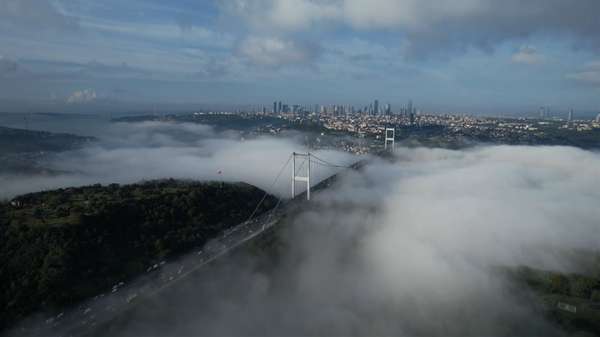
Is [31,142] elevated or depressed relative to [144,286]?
elevated

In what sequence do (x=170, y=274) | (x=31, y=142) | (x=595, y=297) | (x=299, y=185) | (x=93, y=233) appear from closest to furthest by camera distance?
1. (x=595, y=297)
2. (x=170, y=274)
3. (x=93, y=233)
4. (x=299, y=185)
5. (x=31, y=142)

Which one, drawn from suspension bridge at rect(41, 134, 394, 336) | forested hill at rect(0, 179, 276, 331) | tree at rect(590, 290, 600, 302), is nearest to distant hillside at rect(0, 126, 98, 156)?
forested hill at rect(0, 179, 276, 331)

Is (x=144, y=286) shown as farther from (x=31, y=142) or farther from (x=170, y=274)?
(x=31, y=142)

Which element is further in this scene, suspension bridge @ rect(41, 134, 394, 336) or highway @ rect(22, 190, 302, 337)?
suspension bridge @ rect(41, 134, 394, 336)

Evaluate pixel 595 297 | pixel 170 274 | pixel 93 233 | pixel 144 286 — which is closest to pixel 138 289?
pixel 144 286

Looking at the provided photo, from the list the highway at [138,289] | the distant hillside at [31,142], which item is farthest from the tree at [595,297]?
the distant hillside at [31,142]

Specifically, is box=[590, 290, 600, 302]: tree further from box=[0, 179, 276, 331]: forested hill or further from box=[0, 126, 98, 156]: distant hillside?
box=[0, 126, 98, 156]: distant hillside

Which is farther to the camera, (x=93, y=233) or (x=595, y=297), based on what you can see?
(x=93, y=233)
